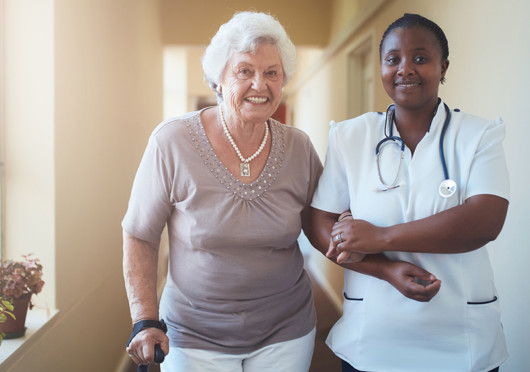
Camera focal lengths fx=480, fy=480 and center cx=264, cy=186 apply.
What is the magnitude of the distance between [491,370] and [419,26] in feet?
2.83

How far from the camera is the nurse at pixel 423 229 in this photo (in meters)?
1.11

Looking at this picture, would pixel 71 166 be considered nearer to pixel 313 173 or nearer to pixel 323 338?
pixel 313 173

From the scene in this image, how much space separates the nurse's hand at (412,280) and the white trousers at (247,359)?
1.47ft

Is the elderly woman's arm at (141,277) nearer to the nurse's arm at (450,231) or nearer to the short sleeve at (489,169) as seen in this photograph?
the nurse's arm at (450,231)

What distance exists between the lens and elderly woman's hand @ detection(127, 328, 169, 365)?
50.8 inches

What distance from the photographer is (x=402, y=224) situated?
1.14 m

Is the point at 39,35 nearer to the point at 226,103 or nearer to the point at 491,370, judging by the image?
the point at 226,103

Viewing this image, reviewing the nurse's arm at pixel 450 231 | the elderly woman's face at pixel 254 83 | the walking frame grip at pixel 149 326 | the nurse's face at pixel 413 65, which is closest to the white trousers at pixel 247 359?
the walking frame grip at pixel 149 326

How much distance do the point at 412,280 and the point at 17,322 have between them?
1408mm

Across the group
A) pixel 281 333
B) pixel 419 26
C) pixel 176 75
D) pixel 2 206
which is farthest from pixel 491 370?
pixel 176 75

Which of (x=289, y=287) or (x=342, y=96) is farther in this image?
(x=342, y=96)

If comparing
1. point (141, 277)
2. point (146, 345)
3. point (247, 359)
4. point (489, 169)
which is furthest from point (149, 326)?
point (489, 169)

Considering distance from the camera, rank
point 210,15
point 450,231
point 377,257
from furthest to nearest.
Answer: point 210,15
point 377,257
point 450,231

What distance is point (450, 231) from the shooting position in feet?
3.59
